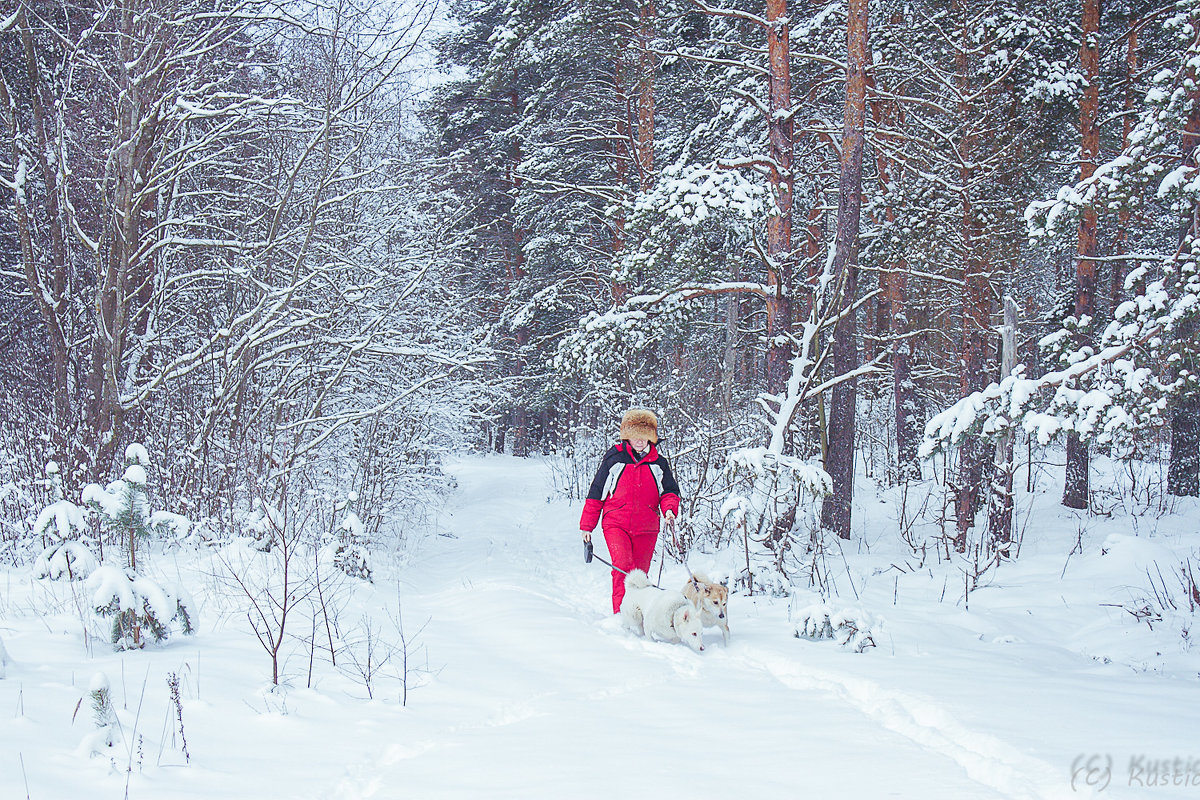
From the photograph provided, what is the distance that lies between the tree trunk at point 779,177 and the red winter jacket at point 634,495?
10.8 ft

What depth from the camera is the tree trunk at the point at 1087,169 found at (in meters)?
11.2

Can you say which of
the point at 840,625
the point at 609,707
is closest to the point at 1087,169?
the point at 840,625

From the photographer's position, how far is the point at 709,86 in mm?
11758

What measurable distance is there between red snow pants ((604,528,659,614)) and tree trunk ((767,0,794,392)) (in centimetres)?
364

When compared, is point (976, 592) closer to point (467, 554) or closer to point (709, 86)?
point (467, 554)

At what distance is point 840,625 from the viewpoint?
491 centimetres

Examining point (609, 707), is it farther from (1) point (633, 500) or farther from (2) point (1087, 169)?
(2) point (1087, 169)

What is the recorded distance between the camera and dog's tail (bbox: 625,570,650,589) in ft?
18.6

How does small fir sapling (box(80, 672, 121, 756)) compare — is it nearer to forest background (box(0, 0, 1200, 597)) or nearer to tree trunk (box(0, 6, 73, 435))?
forest background (box(0, 0, 1200, 597))

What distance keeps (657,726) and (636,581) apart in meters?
2.27

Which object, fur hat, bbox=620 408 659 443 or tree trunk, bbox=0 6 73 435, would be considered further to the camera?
tree trunk, bbox=0 6 73 435

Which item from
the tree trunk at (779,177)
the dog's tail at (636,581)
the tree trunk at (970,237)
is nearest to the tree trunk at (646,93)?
the tree trunk at (779,177)

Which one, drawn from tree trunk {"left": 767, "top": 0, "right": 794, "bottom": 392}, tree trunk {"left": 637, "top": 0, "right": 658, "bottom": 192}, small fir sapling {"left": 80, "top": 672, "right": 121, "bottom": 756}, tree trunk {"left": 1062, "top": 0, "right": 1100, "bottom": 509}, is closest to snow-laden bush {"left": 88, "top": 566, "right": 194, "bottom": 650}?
small fir sapling {"left": 80, "top": 672, "right": 121, "bottom": 756}

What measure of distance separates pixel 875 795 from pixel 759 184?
741cm
